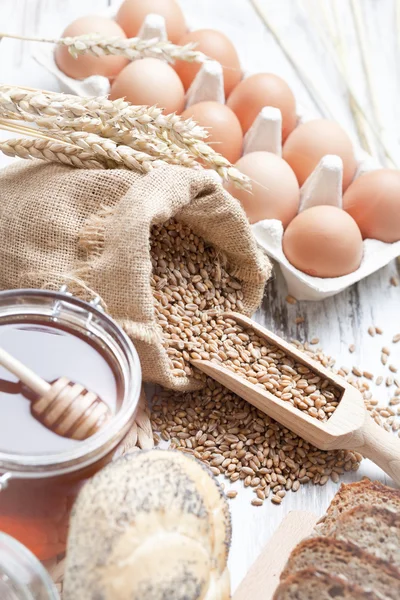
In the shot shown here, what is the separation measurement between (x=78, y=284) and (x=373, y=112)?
111 cm

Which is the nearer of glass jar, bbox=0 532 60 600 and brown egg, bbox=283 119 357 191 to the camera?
glass jar, bbox=0 532 60 600

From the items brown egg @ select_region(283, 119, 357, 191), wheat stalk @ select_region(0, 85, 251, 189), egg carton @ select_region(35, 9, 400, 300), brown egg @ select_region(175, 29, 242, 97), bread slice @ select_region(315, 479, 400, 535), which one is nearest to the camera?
bread slice @ select_region(315, 479, 400, 535)

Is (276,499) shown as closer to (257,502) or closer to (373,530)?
(257,502)

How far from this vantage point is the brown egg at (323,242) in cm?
155

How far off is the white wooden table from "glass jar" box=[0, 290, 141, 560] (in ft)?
1.21

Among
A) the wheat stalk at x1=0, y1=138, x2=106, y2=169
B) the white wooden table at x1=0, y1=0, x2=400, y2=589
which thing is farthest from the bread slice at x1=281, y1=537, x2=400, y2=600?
the wheat stalk at x1=0, y1=138, x2=106, y2=169

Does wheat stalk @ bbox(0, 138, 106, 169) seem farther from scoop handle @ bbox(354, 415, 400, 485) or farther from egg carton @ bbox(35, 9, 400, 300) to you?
scoop handle @ bbox(354, 415, 400, 485)

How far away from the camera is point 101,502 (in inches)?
39.3

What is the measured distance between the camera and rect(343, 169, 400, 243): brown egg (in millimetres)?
1629

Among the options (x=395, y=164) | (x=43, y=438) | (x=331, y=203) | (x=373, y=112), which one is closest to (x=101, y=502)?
(x=43, y=438)

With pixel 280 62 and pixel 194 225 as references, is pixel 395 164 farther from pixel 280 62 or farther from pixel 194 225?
pixel 194 225

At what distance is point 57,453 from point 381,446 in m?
0.62

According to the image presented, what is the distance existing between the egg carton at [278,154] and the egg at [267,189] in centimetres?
3

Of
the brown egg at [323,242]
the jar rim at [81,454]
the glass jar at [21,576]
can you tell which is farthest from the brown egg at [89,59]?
the glass jar at [21,576]
